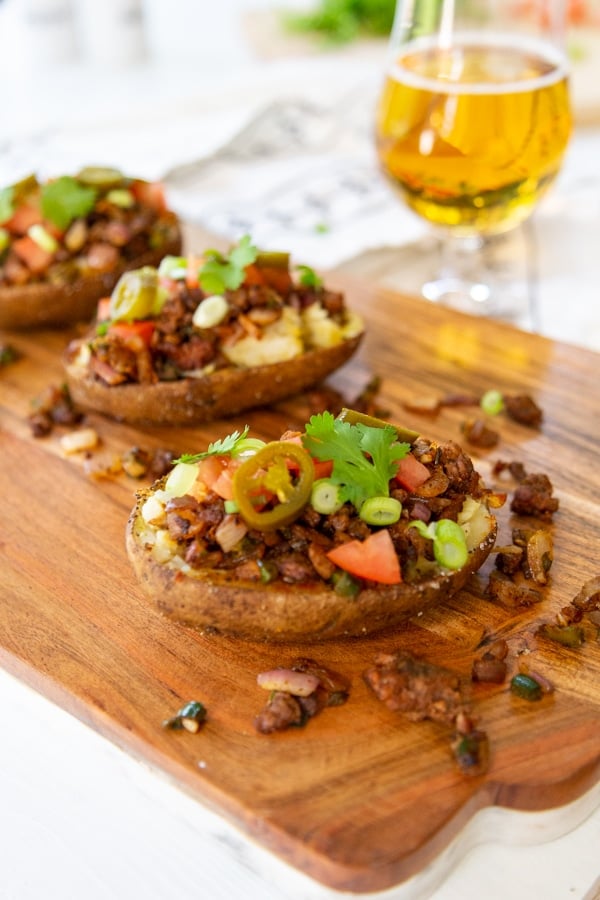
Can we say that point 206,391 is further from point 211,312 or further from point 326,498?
point 326,498

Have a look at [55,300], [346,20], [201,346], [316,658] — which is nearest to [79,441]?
[201,346]

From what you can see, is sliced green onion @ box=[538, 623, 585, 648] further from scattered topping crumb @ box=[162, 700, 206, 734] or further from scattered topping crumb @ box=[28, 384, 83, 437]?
scattered topping crumb @ box=[28, 384, 83, 437]

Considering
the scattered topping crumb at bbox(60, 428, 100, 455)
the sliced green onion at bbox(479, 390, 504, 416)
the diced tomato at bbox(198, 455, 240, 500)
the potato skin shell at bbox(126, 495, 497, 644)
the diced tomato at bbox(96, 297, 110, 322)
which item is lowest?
the scattered topping crumb at bbox(60, 428, 100, 455)

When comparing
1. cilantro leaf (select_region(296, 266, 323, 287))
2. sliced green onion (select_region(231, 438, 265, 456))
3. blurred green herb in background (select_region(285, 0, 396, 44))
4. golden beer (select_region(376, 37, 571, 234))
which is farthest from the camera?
blurred green herb in background (select_region(285, 0, 396, 44))

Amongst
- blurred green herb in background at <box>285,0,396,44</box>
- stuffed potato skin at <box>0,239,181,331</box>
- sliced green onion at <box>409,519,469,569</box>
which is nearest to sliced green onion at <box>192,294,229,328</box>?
stuffed potato skin at <box>0,239,181,331</box>

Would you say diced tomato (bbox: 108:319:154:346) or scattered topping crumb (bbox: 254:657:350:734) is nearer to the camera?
scattered topping crumb (bbox: 254:657:350:734)

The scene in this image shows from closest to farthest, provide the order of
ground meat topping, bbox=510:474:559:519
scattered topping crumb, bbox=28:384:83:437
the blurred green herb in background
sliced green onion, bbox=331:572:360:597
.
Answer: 1. sliced green onion, bbox=331:572:360:597
2. ground meat topping, bbox=510:474:559:519
3. scattered topping crumb, bbox=28:384:83:437
4. the blurred green herb in background

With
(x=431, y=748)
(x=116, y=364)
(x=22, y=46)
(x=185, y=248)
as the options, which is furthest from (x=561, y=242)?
(x=22, y=46)
